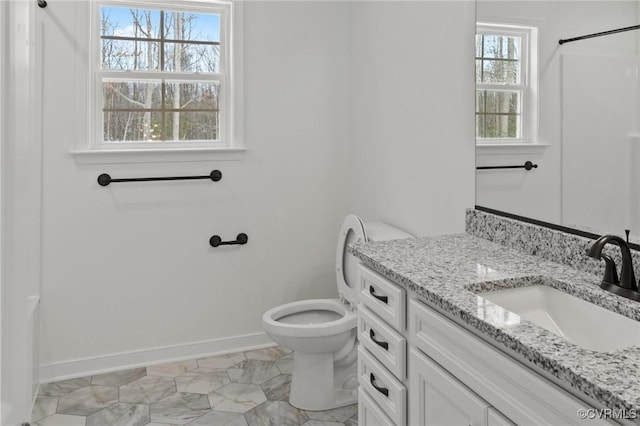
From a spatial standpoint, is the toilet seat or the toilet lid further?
the toilet lid

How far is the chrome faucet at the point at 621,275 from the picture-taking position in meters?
1.24

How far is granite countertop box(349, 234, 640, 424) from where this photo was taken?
0.87 meters

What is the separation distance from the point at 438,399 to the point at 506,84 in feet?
3.84

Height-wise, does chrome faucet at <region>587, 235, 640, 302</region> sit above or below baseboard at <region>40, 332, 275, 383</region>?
above

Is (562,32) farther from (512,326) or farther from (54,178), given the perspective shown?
(54,178)

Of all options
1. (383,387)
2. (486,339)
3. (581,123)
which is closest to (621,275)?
(486,339)

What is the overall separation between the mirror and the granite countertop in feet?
0.65

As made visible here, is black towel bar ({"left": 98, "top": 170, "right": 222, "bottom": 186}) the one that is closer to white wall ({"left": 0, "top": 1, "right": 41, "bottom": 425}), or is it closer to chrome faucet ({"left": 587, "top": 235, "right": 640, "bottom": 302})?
white wall ({"left": 0, "top": 1, "right": 41, "bottom": 425})

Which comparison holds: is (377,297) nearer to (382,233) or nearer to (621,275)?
(621,275)

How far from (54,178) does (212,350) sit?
135cm

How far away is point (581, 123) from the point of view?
1600mm

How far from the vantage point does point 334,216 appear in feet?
11.3
